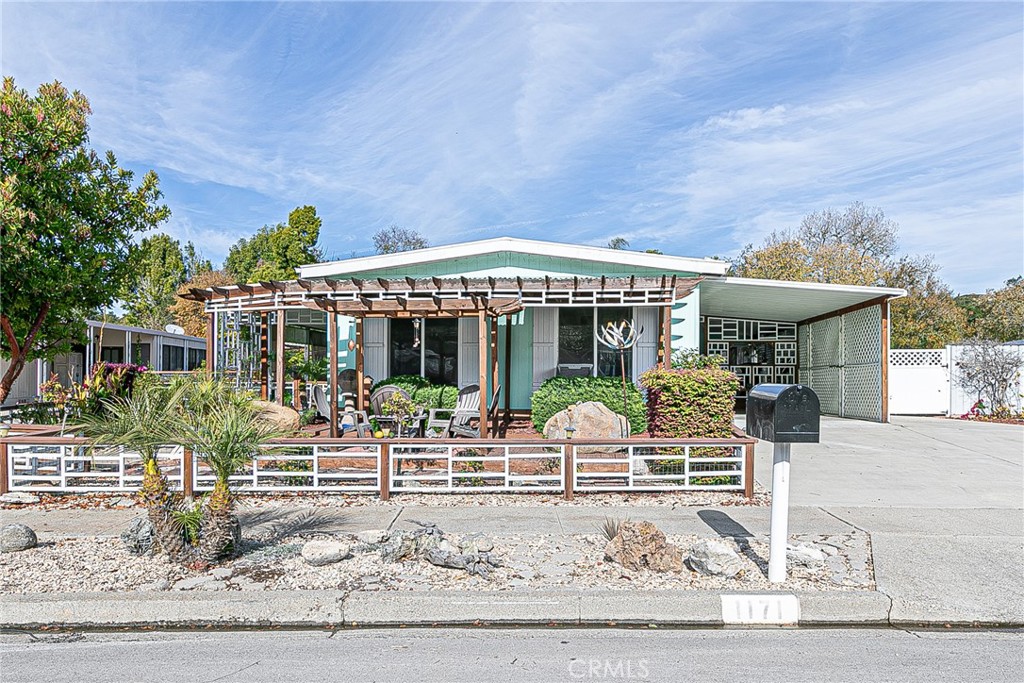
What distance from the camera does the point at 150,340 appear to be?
24.8 metres

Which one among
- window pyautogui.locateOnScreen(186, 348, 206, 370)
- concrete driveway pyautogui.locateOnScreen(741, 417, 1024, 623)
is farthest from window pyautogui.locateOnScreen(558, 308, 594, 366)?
window pyautogui.locateOnScreen(186, 348, 206, 370)

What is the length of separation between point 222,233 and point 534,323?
36871mm

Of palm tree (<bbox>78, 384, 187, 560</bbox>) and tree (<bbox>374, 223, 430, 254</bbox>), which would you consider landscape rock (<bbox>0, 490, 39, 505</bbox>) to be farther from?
tree (<bbox>374, 223, 430, 254</bbox>)

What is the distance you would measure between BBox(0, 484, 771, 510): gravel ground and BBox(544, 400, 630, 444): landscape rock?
2538 millimetres

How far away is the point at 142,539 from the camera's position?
5.19m

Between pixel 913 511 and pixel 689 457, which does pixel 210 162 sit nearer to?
pixel 689 457

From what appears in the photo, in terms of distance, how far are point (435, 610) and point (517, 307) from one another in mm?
6940

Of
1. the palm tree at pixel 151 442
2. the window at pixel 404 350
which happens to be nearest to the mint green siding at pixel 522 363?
the window at pixel 404 350

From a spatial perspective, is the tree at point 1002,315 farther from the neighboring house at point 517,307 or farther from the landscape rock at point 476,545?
the landscape rock at point 476,545

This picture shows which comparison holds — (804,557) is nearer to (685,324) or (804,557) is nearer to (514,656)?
(514,656)

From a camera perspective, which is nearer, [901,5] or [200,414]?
[200,414]

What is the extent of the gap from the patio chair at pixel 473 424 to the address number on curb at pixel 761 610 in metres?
5.80

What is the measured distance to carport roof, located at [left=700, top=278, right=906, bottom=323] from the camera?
13.8 metres

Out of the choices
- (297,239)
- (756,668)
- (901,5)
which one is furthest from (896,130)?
(297,239)
